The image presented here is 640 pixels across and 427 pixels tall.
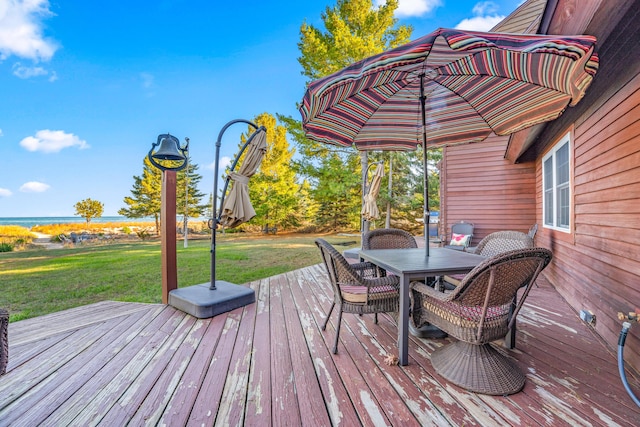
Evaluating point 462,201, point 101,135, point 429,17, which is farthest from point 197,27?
point 101,135

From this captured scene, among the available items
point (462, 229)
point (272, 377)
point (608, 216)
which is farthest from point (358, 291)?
point (462, 229)

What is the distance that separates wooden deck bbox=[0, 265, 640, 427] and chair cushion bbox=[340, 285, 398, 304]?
0.43m

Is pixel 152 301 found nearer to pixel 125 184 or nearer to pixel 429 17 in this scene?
pixel 429 17

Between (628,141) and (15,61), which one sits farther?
(15,61)

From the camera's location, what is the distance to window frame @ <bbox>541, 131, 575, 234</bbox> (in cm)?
349

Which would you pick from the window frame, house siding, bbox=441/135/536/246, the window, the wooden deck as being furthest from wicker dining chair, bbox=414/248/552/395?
house siding, bbox=441/135/536/246

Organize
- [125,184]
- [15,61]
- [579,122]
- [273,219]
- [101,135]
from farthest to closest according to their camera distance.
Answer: [101,135] < [125,184] < [273,219] < [15,61] < [579,122]

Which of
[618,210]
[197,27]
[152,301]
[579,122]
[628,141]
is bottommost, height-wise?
[152,301]

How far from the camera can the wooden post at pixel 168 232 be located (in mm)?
3461

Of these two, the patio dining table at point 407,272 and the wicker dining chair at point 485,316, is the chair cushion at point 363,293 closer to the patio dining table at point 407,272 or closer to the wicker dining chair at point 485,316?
the patio dining table at point 407,272

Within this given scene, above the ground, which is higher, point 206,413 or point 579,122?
point 579,122

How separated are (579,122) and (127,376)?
4.99 metres

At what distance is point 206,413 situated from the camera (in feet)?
5.08

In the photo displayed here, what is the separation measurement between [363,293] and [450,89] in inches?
82.8
